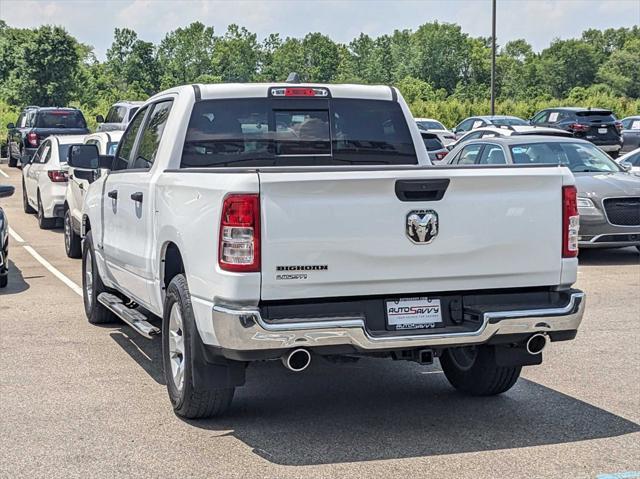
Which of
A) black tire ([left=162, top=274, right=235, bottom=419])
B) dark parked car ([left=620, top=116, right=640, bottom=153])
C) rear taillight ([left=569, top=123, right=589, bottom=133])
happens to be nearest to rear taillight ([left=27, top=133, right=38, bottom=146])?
rear taillight ([left=569, top=123, right=589, bottom=133])

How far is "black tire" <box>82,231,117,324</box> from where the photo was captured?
9.80 meters

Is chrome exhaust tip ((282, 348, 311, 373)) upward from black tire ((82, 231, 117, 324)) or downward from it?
upward

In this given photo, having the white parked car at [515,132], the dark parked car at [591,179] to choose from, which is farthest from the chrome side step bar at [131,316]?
the white parked car at [515,132]

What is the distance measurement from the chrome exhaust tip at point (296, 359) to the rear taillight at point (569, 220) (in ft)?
5.54

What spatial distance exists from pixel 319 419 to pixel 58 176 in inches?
475

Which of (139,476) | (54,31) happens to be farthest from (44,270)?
(54,31)

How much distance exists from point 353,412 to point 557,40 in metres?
139

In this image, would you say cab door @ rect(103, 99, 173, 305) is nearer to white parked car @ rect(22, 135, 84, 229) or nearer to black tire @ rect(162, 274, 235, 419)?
black tire @ rect(162, 274, 235, 419)

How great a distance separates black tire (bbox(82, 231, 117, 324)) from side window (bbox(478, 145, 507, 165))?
6894 mm

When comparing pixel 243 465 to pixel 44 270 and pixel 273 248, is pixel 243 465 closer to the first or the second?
pixel 273 248

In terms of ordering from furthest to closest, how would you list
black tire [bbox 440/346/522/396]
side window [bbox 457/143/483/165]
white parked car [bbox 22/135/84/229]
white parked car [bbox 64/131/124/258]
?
white parked car [bbox 22/135/84/229] → side window [bbox 457/143/483/165] → white parked car [bbox 64/131/124/258] → black tire [bbox 440/346/522/396]

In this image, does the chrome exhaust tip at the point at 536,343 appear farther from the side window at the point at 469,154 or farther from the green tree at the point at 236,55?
the green tree at the point at 236,55

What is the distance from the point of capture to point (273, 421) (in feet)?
22.5

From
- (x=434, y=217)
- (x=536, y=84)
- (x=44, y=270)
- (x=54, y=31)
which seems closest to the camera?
(x=434, y=217)
